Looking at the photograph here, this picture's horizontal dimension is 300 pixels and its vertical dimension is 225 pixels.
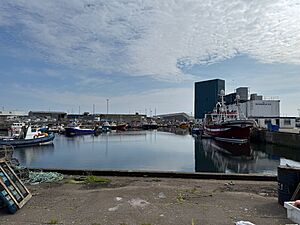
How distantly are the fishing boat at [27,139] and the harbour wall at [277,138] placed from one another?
25.8 m

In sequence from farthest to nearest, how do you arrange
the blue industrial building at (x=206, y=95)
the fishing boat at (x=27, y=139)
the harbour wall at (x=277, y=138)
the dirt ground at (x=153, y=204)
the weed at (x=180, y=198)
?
the blue industrial building at (x=206, y=95) < the fishing boat at (x=27, y=139) < the harbour wall at (x=277, y=138) < the weed at (x=180, y=198) < the dirt ground at (x=153, y=204)

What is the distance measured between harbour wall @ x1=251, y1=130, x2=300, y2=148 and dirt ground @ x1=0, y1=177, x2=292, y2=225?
20965mm

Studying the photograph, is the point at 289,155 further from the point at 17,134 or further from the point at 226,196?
the point at 17,134

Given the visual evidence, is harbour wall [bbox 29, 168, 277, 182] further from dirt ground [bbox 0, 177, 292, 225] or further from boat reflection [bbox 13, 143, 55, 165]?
boat reflection [bbox 13, 143, 55, 165]

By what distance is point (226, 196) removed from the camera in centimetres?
533

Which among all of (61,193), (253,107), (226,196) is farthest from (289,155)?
(253,107)

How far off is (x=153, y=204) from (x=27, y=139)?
28092 mm

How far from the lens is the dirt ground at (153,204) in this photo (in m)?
4.09

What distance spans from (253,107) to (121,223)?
51.7m

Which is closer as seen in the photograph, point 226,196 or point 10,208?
point 10,208

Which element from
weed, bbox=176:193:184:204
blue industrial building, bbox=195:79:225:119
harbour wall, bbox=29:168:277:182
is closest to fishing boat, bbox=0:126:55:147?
harbour wall, bbox=29:168:277:182

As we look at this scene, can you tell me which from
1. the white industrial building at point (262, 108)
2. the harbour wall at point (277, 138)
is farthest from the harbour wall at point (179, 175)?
the white industrial building at point (262, 108)

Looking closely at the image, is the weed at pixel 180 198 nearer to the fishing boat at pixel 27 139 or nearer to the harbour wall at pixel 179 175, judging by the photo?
the harbour wall at pixel 179 175

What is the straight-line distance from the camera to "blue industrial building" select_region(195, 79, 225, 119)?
221ft
